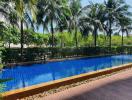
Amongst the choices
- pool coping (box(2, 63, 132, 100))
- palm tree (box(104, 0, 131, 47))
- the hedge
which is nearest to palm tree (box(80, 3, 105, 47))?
the hedge

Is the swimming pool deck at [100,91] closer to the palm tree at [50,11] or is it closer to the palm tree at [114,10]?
the palm tree at [50,11]

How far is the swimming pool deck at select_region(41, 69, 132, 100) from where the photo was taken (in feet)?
29.1

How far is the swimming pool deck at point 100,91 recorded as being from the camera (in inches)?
350

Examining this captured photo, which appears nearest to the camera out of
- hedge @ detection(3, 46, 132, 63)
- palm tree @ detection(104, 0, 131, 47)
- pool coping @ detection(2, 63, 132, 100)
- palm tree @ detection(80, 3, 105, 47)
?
pool coping @ detection(2, 63, 132, 100)

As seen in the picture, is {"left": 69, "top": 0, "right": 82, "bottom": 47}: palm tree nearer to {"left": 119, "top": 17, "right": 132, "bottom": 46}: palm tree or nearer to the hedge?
the hedge

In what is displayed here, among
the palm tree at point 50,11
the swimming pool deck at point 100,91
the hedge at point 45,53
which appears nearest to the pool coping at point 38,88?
the swimming pool deck at point 100,91

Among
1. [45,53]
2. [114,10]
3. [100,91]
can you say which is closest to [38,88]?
[100,91]

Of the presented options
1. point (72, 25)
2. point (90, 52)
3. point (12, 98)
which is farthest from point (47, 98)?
point (90, 52)

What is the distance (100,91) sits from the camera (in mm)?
9906

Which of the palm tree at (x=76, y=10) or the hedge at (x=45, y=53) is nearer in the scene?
the hedge at (x=45, y=53)

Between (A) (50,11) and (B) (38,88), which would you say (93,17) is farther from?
(B) (38,88)

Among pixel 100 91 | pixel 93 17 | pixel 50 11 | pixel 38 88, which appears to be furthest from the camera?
pixel 93 17

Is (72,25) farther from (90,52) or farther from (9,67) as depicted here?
(9,67)

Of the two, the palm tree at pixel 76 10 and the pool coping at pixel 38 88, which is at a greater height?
the palm tree at pixel 76 10
